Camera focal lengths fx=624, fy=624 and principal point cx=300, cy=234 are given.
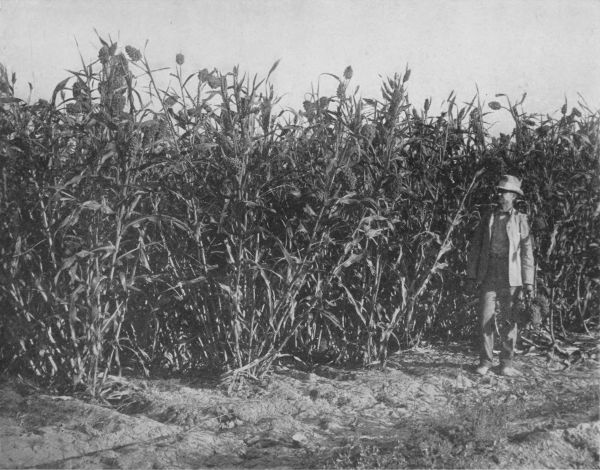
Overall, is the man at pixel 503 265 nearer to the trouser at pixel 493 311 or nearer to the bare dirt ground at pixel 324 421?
the trouser at pixel 493 311

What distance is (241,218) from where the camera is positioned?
464 cm

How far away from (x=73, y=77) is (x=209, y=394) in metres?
2.48

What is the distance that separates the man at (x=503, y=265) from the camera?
17.5ft

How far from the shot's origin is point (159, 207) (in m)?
4.79

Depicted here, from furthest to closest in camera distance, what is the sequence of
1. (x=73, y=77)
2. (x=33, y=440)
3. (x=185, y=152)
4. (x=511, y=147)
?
(x=511, y=147) < (x=185, y=152) < (x=73, y=77) < (x=33, y=440)

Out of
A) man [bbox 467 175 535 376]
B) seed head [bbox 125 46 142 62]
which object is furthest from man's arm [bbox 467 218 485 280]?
seed head [bbox 125 46 142 62]

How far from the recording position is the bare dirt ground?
371 centimetres

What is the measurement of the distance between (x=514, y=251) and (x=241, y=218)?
2.38 meters

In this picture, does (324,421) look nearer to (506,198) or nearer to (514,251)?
(514,251)

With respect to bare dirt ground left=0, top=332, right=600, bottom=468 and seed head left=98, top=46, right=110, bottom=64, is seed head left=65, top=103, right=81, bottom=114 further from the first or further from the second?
bare dirt ground left=0, top=332, right=600, bottom=468

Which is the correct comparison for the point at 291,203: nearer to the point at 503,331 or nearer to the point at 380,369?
the point at 380,369

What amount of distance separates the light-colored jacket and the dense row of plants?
0.27 metres

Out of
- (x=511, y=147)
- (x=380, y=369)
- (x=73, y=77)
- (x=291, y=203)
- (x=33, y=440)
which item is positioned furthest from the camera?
(x=511, y=147)

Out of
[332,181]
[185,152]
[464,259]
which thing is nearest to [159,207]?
[185,152]
